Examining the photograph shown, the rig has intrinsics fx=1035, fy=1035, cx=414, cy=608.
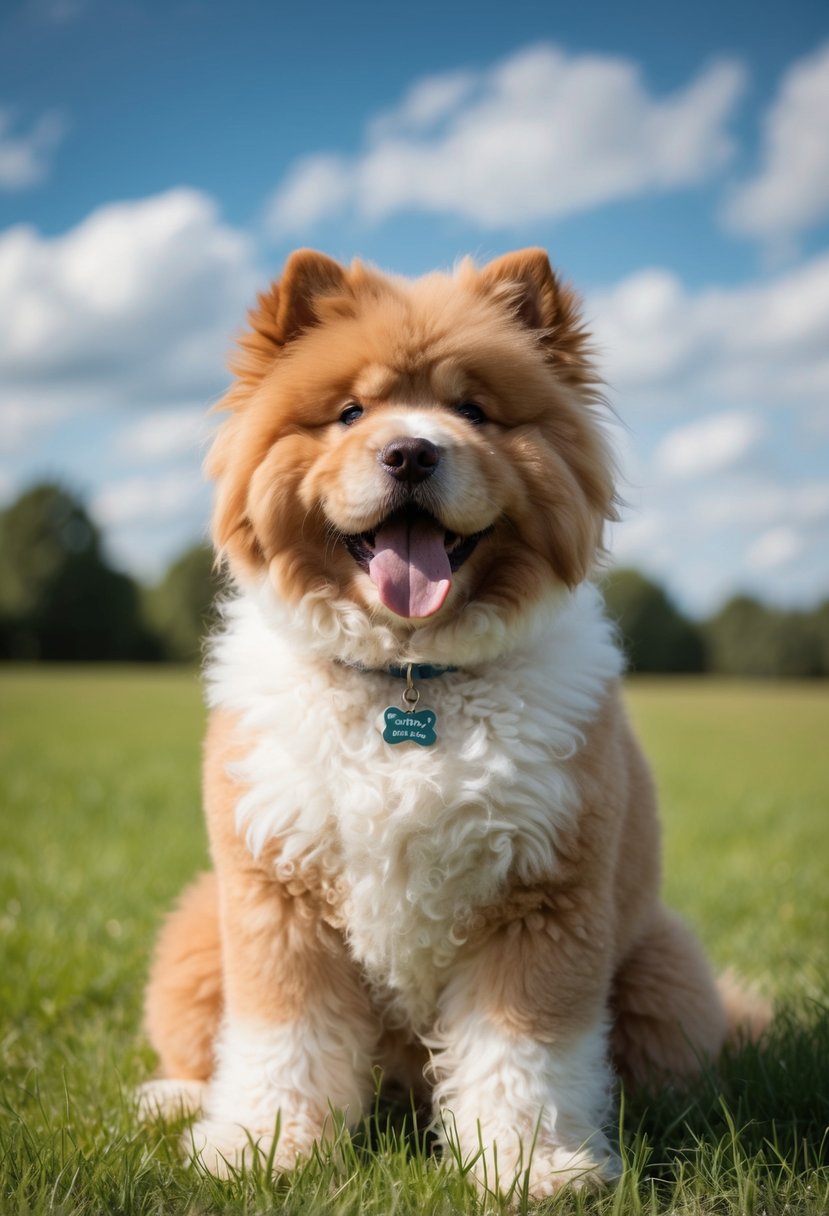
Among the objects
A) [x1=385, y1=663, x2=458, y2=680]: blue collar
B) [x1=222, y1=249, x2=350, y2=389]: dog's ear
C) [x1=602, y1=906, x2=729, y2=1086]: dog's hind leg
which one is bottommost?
[x1=602, y1=906, x2=729, y2=1086]: dog's hind leg

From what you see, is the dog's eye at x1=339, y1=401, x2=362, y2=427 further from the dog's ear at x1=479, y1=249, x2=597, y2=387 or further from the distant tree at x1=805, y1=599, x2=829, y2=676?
the distant tree at x1=805, y1=599, x2=829, y2=676

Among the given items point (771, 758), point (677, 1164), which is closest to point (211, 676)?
point (677, 1164)

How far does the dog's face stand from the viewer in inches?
119

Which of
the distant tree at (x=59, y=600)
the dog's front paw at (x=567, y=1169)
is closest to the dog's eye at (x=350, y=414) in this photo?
the dog's front paw at (x=567, y=1169)

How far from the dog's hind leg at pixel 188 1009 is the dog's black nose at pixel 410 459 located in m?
1.78

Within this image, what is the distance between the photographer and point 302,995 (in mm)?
3139

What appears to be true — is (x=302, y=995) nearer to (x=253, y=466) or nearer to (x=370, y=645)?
(x=370, y=645)

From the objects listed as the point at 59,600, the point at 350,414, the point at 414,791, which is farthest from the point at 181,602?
the point at 414,791

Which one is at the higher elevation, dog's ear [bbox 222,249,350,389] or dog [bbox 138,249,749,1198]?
dog's ear [bbox 222,249,350,389]

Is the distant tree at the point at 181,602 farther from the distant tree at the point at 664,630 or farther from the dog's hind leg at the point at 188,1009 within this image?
the dog's hind leg at the point at 188,1009

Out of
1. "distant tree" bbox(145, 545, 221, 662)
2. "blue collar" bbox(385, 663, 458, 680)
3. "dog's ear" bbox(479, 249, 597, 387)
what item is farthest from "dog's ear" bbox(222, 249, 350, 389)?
"distant tree" bbox(145, 545, 221, 662)

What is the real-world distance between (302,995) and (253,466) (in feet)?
5.36

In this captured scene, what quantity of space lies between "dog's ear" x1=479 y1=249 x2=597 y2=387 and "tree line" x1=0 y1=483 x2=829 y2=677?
4995 centimetres

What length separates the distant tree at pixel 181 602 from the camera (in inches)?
2329
